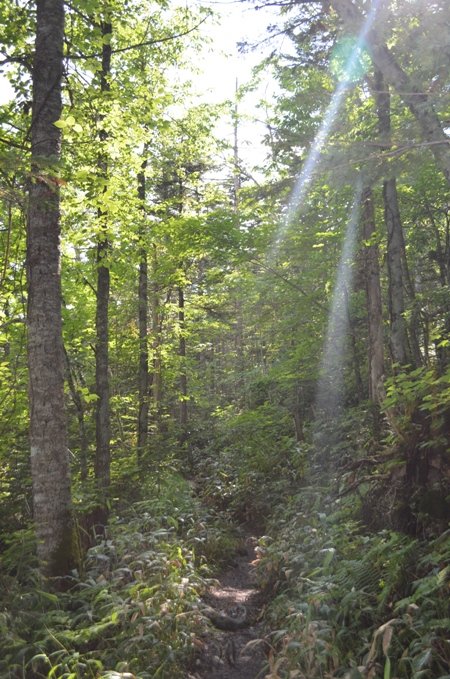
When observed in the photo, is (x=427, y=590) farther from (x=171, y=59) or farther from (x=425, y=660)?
(x=171, y=59)

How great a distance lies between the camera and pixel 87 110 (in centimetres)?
735

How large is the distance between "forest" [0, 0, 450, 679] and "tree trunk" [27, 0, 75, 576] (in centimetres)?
2

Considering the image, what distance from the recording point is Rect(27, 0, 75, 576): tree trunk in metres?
5.36

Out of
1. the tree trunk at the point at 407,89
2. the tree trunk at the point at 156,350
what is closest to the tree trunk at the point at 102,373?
the tree trunk at the point at 156,350

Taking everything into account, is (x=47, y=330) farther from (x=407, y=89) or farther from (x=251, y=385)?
(x=251, y=385)

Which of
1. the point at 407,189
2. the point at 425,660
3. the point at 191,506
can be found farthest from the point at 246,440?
the point at 425,660

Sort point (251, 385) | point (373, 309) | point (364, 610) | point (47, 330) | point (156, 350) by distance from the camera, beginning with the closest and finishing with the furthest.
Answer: point (364, 610) → point (47, 330) → point (373, 309) → point (156, 350) → point (251, 385)

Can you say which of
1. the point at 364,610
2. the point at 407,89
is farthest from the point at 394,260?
the point at 364,610

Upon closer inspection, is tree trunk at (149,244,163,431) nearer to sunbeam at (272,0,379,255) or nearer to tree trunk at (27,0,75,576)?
sunbeam at (272,0,379,255)

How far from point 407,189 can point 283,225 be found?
3.05 metres

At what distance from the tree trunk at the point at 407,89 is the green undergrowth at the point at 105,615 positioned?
5809mm

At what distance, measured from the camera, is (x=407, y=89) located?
5500 mm

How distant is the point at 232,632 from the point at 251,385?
10.4m

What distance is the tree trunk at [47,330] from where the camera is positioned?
5.36 meters
